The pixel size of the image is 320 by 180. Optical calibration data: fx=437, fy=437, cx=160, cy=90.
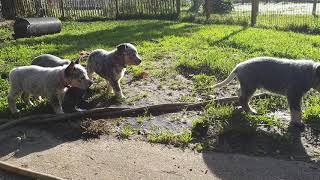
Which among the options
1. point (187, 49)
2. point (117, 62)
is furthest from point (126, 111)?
point (187, 49)

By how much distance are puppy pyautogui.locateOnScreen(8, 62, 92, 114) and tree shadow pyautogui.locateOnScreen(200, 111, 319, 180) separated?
7.69ft

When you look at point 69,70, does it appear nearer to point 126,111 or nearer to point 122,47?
point 126,111

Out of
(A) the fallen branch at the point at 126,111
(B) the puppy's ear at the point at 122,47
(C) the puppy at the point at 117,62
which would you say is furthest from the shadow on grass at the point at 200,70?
(B) the puppy's ear at the point at 122,47

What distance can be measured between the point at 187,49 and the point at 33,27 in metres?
6.46

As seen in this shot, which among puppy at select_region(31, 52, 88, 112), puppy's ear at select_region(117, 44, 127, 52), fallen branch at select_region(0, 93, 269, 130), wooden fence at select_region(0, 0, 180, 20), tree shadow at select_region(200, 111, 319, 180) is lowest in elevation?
tree shadow at select_region(200, 111, 319, 180)

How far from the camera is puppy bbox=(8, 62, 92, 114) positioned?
7.23 metres

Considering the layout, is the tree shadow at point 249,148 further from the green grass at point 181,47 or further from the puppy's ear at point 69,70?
the puppy's ear at point 69,70

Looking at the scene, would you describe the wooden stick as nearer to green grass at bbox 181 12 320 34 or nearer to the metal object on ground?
the metal object on ground

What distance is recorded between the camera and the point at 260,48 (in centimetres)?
1239

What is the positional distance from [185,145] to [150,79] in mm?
3468

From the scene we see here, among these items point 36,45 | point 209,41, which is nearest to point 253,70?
point 209,41

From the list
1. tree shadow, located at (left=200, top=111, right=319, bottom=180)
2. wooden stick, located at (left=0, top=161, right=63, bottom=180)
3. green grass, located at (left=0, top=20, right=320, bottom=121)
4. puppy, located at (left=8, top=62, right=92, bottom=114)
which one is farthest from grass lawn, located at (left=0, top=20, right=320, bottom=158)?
wooden stick, located at (left=0, top=161, right=63, bottom=180)

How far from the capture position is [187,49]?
1290cm

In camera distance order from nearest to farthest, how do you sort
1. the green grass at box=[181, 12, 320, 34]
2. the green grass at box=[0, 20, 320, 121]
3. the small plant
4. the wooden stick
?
the wooden stick, the small plant, the green grass at box=[0, 20, 320, 121], the green grass at box=[181, 12, 320, 34]
